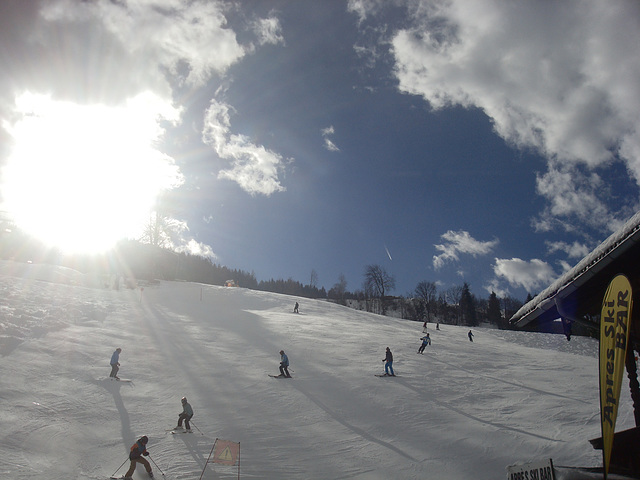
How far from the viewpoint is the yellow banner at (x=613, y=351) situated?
4.49 m

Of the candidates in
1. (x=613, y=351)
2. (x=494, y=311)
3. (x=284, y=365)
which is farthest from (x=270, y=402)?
(x=494, y=311)

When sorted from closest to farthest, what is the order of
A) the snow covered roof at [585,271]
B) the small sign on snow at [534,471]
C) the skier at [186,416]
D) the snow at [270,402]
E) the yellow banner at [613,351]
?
1. the yellow banner at [613,351]
2. the small sign on snow at [534,471]
3. the snow covered roof at [585,271]
4. the snow at [270,402]
5. the skier at [186,416]

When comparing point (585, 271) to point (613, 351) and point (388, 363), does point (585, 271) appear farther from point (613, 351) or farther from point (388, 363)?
point (388, 363)

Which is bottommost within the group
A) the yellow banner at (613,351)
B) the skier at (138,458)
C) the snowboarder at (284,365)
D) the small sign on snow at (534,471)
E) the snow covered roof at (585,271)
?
the skier at (138,458)

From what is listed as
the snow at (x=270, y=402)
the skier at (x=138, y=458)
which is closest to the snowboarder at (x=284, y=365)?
the snow at (x=270, y=402)

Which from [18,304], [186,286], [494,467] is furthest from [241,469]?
[186,286]

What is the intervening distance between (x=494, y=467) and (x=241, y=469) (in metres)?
6.88

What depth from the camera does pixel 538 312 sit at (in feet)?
22.3

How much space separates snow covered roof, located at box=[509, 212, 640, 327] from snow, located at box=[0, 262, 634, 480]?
5446mm

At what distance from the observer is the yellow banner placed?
4492mm

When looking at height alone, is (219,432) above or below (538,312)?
below

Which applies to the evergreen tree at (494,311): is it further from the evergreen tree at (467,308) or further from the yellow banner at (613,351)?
the yellow banner at (613,351)

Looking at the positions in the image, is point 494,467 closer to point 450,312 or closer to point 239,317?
point 239,317

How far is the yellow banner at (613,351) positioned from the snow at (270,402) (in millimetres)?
6146
